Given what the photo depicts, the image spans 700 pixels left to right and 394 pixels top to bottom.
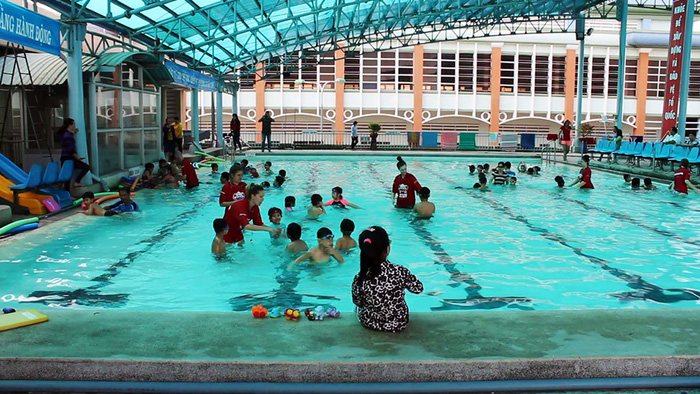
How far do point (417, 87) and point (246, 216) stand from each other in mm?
33981

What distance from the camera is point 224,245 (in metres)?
8.08

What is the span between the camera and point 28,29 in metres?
9.13

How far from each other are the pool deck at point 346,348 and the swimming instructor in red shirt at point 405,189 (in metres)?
6.89

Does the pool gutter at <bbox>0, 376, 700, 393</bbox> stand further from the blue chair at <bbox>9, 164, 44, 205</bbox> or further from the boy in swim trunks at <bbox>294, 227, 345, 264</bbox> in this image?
the blue chair at <bbox>9, 164, 44, 205</bbox>

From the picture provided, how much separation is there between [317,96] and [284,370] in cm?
3783

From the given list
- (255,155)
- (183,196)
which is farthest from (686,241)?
(255,155)

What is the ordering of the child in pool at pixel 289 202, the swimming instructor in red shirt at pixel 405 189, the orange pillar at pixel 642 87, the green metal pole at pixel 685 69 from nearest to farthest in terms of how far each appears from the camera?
the child in pool at pixel 289 202 → the swimming instructor in red shirt at pixel 405 189 → the green metal pole at pixel 685 69 → the orange pillar at pixel 642 87

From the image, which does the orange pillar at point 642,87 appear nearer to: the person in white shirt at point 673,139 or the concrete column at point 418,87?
the concrete column at point 418,87

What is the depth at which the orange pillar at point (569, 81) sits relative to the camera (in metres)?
40.7

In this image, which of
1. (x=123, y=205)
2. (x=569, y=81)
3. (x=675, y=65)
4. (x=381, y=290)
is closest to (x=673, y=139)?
(x=675, y=65)

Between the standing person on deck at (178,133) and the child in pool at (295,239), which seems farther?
the standing person on deck at (178,133)

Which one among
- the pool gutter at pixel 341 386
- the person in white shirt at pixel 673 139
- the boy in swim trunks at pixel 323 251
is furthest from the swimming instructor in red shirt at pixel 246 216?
the person in white shirt at pixel 673 139

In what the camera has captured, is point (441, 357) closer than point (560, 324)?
Yes

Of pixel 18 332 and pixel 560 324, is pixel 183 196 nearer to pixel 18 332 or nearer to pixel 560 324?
pixel 18 332
